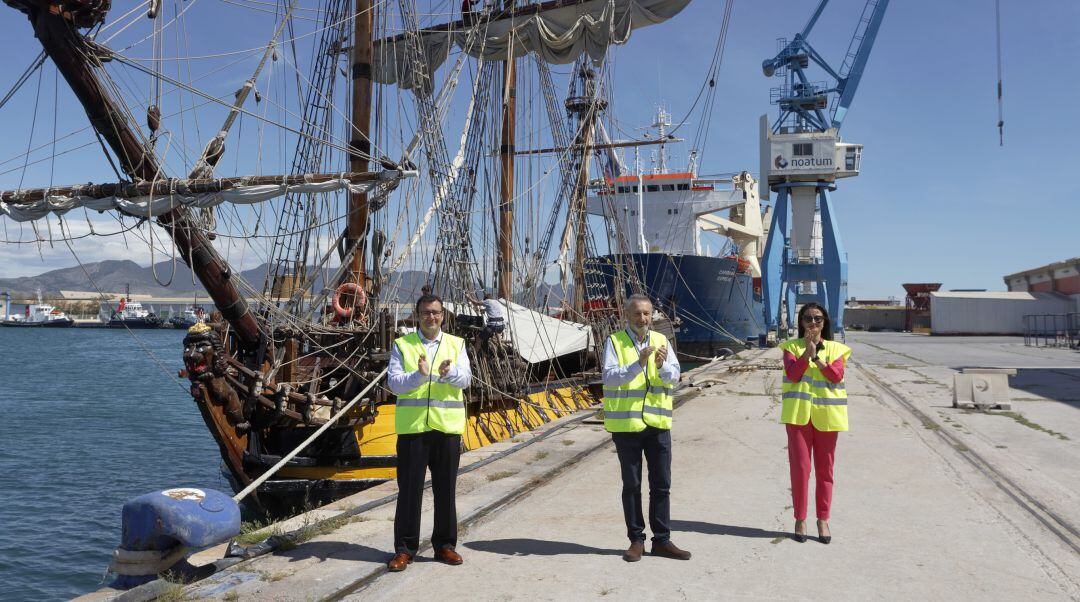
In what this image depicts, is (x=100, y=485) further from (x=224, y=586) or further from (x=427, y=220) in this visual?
(x=224, y=586)

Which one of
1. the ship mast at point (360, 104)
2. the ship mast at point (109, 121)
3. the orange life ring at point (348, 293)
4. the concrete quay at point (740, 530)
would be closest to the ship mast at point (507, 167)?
the ship mast at point (360, 104)

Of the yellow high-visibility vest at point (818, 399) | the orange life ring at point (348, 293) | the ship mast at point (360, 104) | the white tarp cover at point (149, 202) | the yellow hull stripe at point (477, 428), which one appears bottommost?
the yellow hull stripe at point (477, 428)

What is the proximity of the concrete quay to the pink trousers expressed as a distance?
0.25 m

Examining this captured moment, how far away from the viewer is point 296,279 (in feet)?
43.2

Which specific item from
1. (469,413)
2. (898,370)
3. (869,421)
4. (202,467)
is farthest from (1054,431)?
(202,467)

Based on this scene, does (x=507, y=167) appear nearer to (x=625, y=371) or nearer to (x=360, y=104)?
(x=360, y=104)

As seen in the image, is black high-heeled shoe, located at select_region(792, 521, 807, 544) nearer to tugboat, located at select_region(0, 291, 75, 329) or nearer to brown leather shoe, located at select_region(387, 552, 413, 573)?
brown leather shoe, located at select_region(387, 552, 413, 573)

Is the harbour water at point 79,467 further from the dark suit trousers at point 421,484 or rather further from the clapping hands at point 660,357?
the clapping hands at point 660,357

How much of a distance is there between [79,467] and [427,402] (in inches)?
560

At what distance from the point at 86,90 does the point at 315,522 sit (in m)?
5.79

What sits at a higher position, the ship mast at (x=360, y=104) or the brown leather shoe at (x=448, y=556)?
the ship mast at (x=360, y=104)

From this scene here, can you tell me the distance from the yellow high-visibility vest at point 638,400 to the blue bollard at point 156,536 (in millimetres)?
2591

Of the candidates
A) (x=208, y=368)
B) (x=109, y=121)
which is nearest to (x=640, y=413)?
(x=208, y=368)

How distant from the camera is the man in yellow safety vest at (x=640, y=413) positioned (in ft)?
14.8
